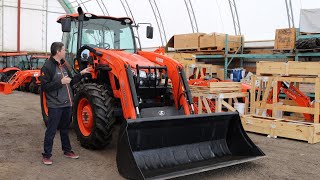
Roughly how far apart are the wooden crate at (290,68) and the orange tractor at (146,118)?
319cm

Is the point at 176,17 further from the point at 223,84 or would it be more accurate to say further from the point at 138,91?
the point at 138,91

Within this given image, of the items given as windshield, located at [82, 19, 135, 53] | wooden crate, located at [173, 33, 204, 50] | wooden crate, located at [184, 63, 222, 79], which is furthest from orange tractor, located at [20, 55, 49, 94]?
windshield, located at [82, 19, 135, 53]

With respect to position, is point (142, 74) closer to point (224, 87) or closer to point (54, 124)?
point (54, 124)

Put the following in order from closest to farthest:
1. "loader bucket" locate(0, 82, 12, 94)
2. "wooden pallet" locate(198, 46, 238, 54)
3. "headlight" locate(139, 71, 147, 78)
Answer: "headlight" locate(139, 71, 147, 78), "wooden pallet" locate(198, 46, 238, 54), "loader bucket" locate(0, 82, 12, 94)

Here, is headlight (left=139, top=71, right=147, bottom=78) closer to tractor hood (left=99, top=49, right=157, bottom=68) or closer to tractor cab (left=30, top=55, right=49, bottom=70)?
tractor hood (left=99, top=49, right=157, bottom=68)

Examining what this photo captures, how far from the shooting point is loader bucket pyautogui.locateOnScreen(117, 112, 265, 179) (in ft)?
14.6

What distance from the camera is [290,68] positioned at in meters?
8.19

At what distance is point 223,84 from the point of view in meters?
9.00

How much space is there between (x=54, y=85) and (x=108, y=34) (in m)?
2.58

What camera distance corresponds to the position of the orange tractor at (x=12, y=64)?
19.2 m

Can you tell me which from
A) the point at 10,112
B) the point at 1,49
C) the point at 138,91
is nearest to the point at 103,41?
the point at 138,91

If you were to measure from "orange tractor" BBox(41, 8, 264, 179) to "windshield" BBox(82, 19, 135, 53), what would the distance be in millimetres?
23

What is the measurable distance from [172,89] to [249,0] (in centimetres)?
1001

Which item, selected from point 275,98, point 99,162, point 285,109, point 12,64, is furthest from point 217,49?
point 12,64
